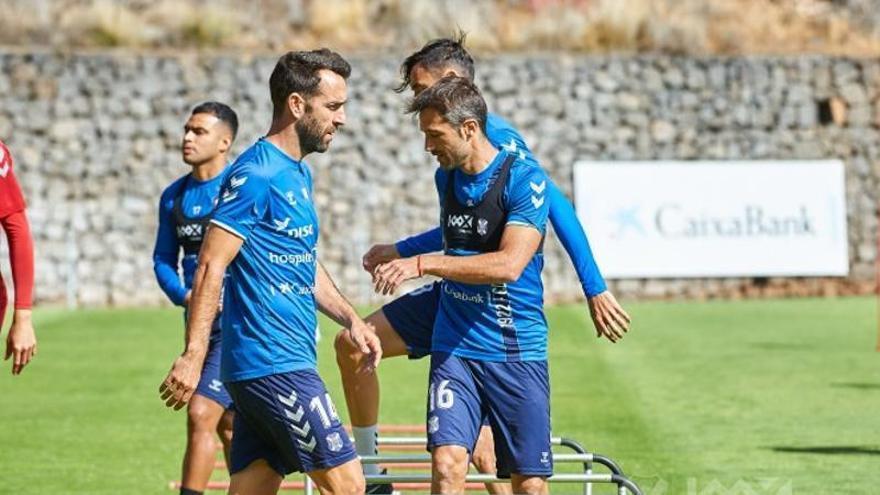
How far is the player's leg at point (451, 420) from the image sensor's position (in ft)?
28.9

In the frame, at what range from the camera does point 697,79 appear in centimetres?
3412

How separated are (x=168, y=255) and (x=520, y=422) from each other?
3.60 metres

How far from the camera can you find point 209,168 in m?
11.8

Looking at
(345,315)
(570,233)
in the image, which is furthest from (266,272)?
(570,233)

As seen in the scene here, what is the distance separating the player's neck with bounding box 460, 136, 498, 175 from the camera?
893cm

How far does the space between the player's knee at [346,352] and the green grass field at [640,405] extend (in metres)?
2.77

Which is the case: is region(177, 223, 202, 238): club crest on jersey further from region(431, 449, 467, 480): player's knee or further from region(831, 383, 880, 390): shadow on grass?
region(831, 383, 880, 390): shadow on grass

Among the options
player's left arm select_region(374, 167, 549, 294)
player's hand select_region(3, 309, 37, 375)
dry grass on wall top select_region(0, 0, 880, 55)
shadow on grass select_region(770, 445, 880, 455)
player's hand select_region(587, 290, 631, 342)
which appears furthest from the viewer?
dry grass on wall top select_region(0, 0, 880, 55)

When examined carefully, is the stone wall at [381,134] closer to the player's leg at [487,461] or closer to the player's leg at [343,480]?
the player's leg at [487,461]

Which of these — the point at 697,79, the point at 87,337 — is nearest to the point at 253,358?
the point at 87,337

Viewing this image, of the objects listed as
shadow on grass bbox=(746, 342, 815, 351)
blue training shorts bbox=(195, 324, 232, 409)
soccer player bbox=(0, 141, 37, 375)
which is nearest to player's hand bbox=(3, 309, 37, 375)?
soccer player bbox=(0, 141, 37, 375)

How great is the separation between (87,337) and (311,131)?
16882 mm

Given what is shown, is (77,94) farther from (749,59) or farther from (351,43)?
(749,59)

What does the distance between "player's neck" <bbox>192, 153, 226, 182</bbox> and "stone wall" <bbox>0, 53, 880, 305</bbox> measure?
20459 mm
